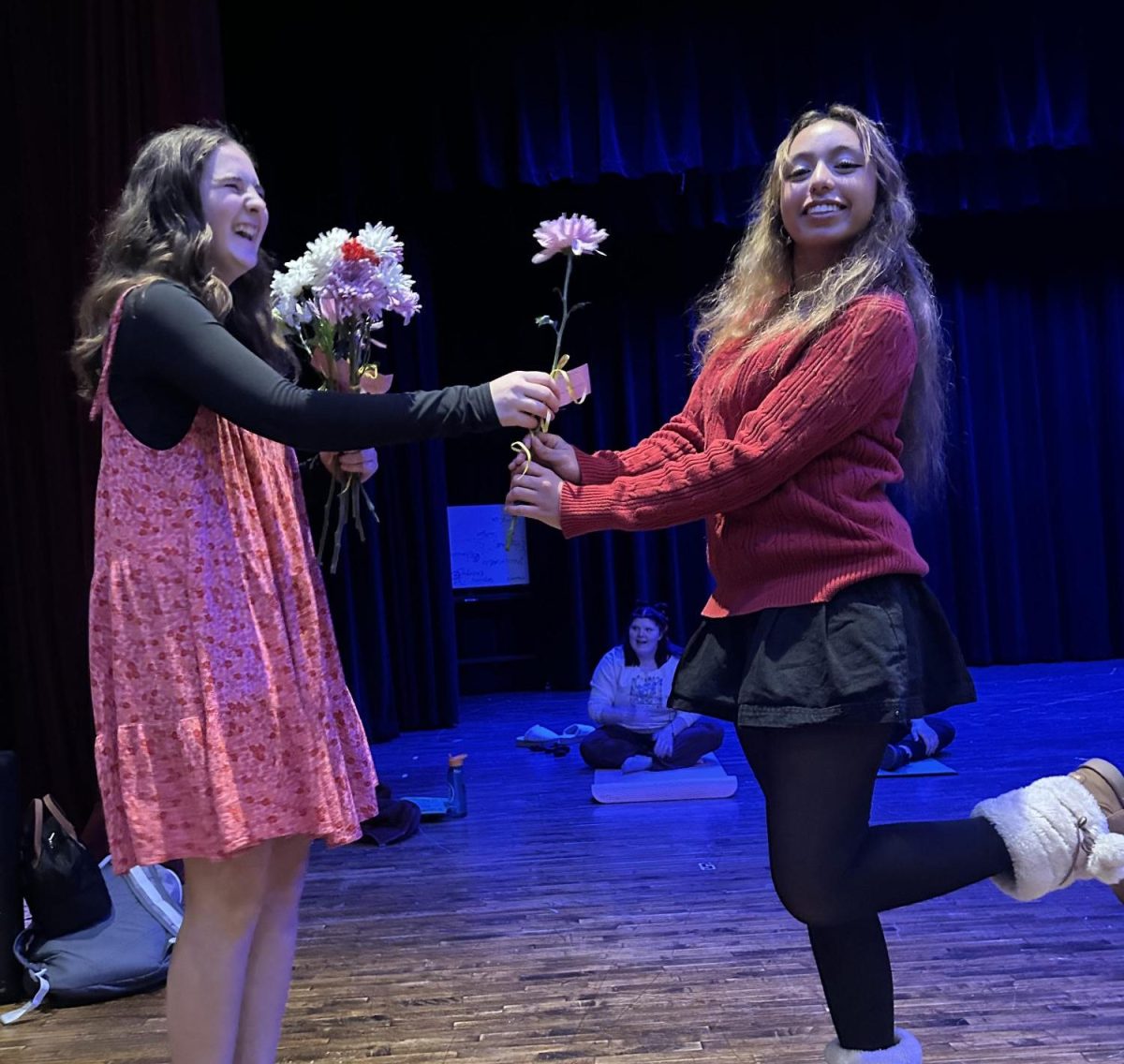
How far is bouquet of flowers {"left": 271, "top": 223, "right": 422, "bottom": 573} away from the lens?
1.74 meters

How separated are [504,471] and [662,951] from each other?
5.19 metres

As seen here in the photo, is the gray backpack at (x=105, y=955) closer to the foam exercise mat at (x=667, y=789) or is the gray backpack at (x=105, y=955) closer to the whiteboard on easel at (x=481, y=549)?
the foam exercise mat at (x=667, y=789)

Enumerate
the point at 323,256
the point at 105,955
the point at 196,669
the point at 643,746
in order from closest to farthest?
the point at 196,669 < the point at 323,256 < the point at 105,955 < the point at 643,746

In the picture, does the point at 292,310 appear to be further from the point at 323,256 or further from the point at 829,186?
the point at 829,186

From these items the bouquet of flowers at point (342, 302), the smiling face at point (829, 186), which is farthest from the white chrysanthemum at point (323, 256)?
the smiling face at point (829, 186)

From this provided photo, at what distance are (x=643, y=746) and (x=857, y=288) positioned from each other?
3.48m

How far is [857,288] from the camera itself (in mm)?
1618

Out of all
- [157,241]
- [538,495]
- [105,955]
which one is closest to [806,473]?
[538,495]

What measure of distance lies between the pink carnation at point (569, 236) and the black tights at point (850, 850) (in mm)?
788

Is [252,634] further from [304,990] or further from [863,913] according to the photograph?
[304,990]

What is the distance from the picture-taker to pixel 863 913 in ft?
5.16

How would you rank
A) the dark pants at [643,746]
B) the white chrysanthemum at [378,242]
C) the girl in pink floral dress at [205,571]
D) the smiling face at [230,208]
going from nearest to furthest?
the girl in pink floral dress at [205,571] → the smiling face at [230,208] → the white chrysanthemum at [378,242] → the dark pants at [643,746]

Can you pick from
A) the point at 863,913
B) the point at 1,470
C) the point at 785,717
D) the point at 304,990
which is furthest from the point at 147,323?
the point at 1,470

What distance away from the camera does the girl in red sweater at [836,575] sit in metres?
1.56
